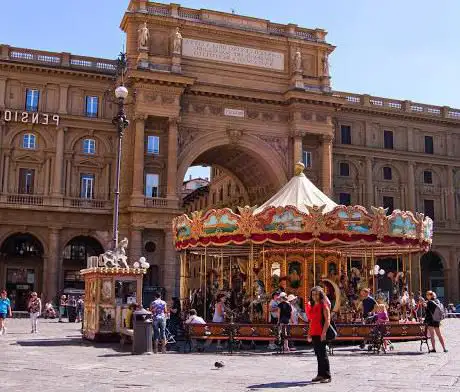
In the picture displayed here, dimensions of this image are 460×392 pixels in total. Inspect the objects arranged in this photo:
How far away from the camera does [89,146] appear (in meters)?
39.9

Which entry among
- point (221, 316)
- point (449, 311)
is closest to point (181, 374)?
point (221, 316)

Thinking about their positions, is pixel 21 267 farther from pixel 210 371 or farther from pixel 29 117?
pixel 210 371

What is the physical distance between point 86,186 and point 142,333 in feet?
80.9

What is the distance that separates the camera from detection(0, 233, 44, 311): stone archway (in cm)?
4028

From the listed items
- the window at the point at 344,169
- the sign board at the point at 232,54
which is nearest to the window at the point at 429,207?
the window at the point at 344,169

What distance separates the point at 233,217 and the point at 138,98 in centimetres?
1993

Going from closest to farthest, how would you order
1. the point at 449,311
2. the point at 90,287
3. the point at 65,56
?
the point at 90,287
the point at 65,56
the point at 449,311

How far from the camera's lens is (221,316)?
19500mm

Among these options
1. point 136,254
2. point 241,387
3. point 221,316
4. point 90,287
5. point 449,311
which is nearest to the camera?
point 241,387

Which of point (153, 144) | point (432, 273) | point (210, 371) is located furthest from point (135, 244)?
point (432, 273)

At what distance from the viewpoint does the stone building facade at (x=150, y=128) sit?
125ft

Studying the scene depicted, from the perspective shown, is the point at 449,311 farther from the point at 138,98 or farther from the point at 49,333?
the point at 49,333

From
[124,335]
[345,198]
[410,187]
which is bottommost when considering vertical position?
[124,335]

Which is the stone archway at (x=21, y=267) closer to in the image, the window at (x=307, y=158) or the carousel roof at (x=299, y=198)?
the window at (x=307, y=158)
